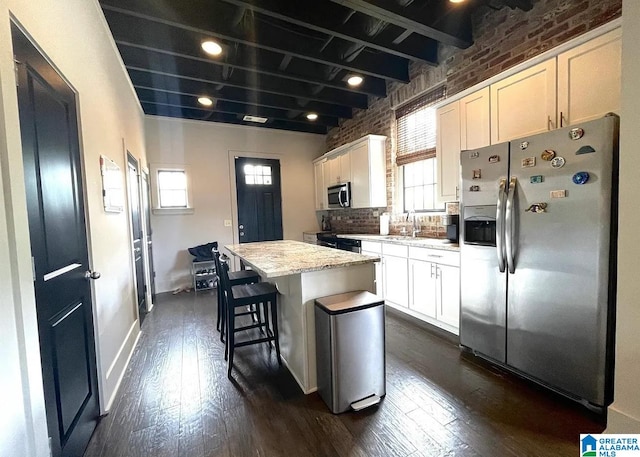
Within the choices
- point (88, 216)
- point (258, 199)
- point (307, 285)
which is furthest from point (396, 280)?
point (258, 199)

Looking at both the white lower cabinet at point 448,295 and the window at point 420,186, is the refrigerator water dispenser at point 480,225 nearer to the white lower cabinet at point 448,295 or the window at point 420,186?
the white lower cabinet at point 448,295

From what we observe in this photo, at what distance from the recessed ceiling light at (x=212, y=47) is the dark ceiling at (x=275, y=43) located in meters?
0.06

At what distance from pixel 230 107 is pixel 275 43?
1.99m

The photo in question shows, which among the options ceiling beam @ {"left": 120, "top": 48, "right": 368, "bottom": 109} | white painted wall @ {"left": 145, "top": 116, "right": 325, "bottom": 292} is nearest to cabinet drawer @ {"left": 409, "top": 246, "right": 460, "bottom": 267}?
ceiling beam @ {"left": 120, "top": 48, "right": 368, "bottom": 109}

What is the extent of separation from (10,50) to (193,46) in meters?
2.18

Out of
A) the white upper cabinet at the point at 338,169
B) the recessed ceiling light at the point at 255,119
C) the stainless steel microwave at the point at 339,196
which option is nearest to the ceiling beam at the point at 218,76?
the white upper cabinet at the point at 338,169

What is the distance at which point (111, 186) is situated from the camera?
2354mm

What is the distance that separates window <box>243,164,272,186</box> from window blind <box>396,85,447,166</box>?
260 cm

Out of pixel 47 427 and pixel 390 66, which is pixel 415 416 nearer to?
pixel 47 427

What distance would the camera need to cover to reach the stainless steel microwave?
4727 mm

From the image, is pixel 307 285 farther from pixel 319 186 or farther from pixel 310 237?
pixel 319 186

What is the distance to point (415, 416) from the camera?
174 centimetres

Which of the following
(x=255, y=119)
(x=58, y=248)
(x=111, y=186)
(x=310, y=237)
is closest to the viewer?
(x=58, y=248)

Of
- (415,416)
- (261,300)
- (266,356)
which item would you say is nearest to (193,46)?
(261,300)
